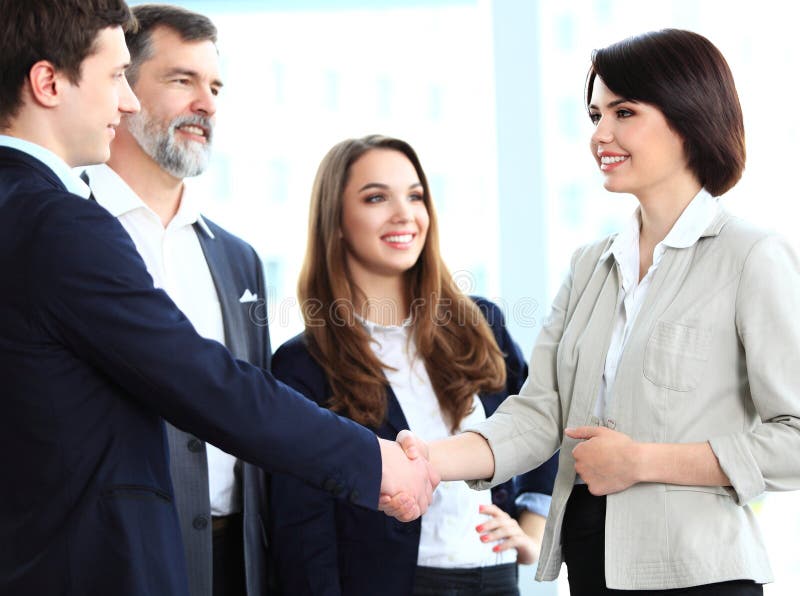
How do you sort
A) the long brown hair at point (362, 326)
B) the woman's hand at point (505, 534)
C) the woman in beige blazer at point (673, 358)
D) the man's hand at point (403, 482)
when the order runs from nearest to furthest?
the woman in beige blazer at point (673, 358)
the man's hand at point (403, 482)
the woman's hand at point (505, 534)
the long brown hair at point (362, 326)

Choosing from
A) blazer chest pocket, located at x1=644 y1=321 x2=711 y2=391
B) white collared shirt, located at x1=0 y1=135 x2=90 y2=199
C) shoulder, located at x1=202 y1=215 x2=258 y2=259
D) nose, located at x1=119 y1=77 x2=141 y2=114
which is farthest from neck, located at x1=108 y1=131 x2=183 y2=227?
blazer chest pocket, located at x1=644 y1=321 x2=711 y2=391

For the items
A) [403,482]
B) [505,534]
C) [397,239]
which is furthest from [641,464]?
[397,239]

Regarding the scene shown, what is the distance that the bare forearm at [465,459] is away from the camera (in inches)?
71.2

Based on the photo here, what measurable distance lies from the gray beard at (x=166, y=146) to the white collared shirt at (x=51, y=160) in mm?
812

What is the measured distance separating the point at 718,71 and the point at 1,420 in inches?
51.5

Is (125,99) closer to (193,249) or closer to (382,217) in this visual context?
(193,249)

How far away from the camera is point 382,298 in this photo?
248 cm

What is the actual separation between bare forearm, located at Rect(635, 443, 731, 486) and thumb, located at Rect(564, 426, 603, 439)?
0.08 meters

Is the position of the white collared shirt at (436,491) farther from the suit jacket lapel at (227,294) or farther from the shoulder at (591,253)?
the shoulder at (591,253)

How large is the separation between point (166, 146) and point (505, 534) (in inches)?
49.7

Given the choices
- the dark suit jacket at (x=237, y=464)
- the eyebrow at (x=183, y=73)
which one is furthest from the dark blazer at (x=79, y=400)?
the eyebrow at (x=183, y=73)

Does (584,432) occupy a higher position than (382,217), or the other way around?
(382,217)

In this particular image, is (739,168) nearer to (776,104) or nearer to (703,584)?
(703,584)

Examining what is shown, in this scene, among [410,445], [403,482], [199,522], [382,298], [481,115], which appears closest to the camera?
[403,482]
